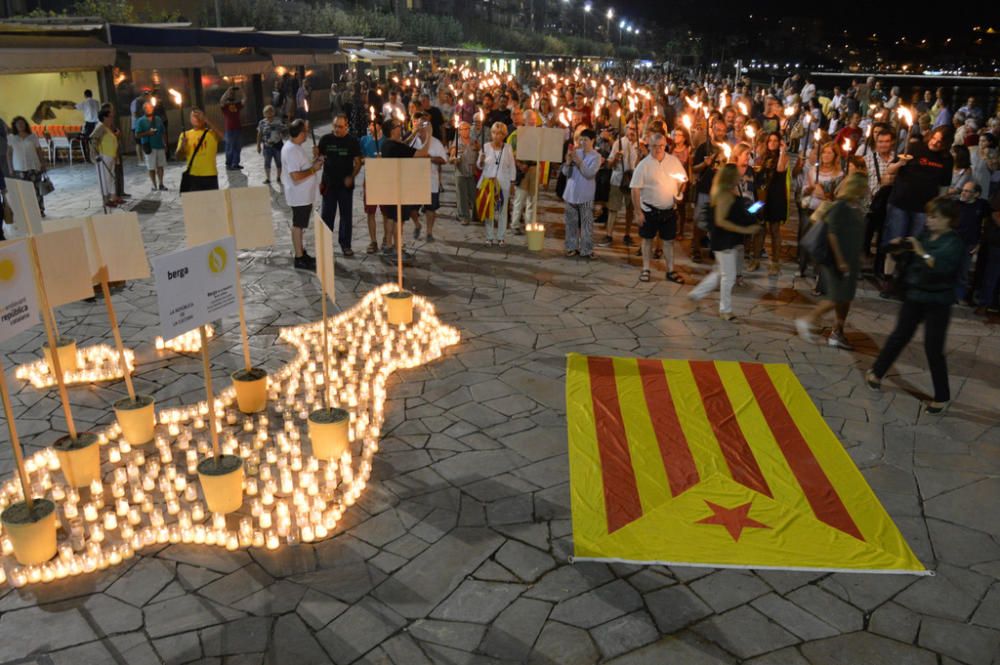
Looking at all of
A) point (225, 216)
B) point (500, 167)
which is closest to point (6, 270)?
point (225, 216)

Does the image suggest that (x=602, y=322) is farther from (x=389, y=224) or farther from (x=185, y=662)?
(x=185, y=662)

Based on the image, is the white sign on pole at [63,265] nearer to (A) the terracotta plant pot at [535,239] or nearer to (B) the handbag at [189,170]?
(B) the handbag at [189,170]

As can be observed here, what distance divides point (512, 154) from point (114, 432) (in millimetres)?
7255

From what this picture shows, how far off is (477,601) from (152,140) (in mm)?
13657

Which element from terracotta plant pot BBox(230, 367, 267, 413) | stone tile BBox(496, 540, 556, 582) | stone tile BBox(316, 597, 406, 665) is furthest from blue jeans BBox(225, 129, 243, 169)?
stone tile BBox(316, 597, 406, 665)

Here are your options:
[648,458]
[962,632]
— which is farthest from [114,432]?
[962,632]

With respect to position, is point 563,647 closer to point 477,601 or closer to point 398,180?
point 477,601

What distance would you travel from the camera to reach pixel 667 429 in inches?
262

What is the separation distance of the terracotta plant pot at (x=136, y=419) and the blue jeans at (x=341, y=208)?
482 centimetres

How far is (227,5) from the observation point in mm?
31000

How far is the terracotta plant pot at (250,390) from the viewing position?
6.83m

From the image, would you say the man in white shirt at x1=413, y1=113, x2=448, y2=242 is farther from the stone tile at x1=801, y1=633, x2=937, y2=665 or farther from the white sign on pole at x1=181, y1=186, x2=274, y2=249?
the stone tile at x1=801, y1=633, x2=937, y2=665

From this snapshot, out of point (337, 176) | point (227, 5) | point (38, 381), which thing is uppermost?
point (227, 5)

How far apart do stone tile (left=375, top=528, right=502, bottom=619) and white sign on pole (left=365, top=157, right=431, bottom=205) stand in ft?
15.6
